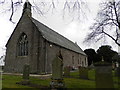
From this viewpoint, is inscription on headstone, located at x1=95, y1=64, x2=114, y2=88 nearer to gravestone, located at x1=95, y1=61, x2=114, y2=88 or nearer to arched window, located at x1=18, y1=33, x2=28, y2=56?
gravestone, located at x1=95, y1=61, x2=114, y2=88

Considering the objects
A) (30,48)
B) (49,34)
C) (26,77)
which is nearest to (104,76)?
(26,77)

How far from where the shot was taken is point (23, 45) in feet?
72.2

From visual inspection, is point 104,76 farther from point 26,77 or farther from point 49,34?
point 49,34

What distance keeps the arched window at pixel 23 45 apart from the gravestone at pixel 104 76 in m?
16.3

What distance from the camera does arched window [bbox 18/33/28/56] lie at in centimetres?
2147

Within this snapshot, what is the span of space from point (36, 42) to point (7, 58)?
706 cm

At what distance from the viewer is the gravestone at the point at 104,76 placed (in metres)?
6.12

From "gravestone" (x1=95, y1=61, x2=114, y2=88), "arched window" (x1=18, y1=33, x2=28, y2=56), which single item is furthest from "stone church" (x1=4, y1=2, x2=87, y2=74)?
"gravestone" (x1=95, y1=61, x2=114, y2=88)

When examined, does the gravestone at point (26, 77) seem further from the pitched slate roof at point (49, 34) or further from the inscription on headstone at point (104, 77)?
the pitched slate roof at point (49, 34)

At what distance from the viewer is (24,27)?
22578 millimetres

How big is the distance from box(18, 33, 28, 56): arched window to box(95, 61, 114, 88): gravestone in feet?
53.6

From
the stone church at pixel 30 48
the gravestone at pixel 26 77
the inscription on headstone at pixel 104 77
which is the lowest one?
the gravestone at pixel 26 77

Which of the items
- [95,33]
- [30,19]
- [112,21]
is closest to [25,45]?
[30,19]

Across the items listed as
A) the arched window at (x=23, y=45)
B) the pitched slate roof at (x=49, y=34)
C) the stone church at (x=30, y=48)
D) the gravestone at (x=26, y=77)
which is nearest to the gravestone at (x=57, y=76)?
the gravestone at (x=26, y=77)
